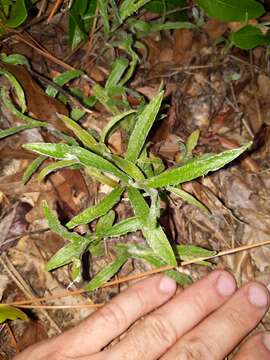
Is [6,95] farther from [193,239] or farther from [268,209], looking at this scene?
[268,209]

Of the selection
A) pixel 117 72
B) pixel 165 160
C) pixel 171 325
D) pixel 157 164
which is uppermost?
pixel 117 72

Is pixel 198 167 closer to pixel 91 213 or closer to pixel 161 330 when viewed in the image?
pixel 91 213

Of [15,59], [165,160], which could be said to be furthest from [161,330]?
[15,59]

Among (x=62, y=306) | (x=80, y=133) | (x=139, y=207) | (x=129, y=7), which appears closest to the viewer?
(x=139, y=207)

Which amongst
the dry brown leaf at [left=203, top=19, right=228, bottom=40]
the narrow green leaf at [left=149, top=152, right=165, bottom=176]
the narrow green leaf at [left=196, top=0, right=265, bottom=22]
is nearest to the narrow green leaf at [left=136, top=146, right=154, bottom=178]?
the narrow green leaf at [left=149, top=152, right=165, bottom=176]

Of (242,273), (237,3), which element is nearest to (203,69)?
(237,3)

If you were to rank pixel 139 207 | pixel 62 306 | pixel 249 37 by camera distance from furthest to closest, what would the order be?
pixel 249 37 → pixel 62 306 → pixel 139 207
